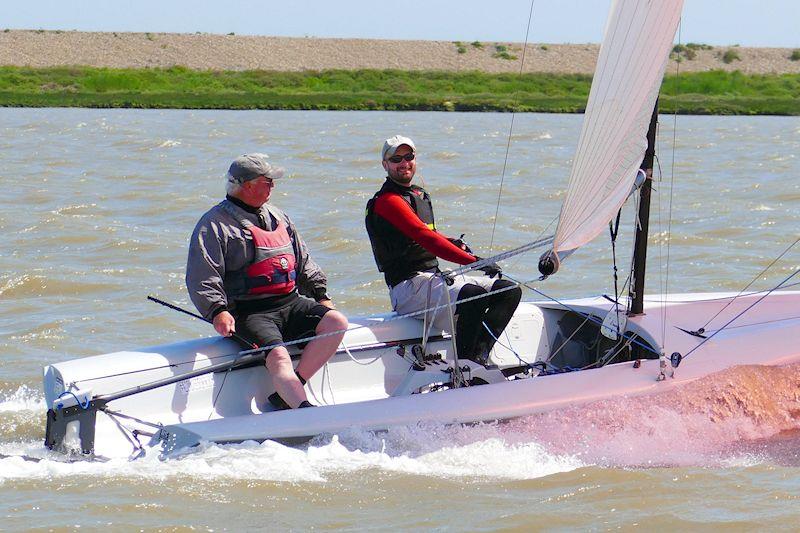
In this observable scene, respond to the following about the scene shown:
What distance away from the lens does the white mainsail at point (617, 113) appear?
203 inches

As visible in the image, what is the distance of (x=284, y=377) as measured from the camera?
5.22m

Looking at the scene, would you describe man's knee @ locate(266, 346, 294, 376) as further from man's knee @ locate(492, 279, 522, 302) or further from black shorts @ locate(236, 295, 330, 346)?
man's knee @ locate(492, 279, 522, 302)

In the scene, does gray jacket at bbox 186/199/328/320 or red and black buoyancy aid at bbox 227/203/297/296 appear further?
red and black buoyancy aid at bbox 227/203/297/296

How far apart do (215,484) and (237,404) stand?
89 centimetres

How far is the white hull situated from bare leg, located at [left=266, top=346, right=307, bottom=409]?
0.47ft

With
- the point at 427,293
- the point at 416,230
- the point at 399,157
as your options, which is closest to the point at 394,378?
the point at 427,293

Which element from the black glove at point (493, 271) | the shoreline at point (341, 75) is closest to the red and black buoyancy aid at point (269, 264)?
the black glove at point (493, 271)

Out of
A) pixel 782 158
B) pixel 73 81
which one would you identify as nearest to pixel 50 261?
pixel 782 158

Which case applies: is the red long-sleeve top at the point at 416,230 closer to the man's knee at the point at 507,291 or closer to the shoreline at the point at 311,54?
the man's knee at the point at 507,291

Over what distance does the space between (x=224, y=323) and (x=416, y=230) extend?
94cm

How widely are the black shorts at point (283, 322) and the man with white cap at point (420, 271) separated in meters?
0.43

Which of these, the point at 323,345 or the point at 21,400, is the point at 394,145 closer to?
the point at 323,345

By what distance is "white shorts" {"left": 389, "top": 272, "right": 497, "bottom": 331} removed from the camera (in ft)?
18.6

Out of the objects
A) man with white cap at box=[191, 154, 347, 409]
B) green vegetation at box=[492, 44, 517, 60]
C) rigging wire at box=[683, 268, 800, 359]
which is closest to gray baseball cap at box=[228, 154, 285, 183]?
man with white cap at box=[191, 154, 347, 409]
